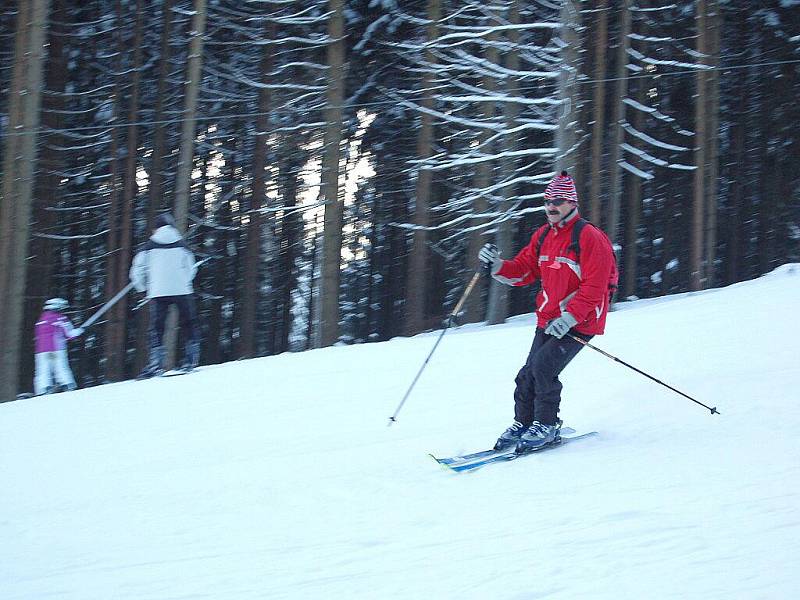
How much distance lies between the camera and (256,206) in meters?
19.2

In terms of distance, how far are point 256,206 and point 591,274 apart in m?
14.2

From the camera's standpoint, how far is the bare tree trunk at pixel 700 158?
1870 cm

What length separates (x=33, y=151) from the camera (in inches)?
541

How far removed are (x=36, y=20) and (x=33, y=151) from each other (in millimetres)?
2019

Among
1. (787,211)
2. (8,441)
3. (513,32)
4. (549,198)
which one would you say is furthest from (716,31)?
(8,441)

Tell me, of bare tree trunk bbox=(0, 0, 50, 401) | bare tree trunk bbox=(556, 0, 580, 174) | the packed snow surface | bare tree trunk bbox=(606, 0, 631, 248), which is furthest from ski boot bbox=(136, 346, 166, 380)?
bare tree trunk bbox=(606, 0, 631, 248)

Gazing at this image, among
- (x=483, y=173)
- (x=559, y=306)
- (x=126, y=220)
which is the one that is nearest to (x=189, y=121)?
(x=126, y=220)

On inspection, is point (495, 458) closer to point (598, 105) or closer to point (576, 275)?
point (576, 275)

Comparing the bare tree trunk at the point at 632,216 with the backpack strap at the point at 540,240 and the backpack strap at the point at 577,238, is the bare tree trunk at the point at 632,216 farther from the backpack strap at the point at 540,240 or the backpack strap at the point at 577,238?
the backpack strap at the point at 577,238

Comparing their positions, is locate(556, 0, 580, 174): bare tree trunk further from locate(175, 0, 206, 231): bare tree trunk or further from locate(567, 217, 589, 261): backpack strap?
locate(567, 217, 589, 261): backpack strap

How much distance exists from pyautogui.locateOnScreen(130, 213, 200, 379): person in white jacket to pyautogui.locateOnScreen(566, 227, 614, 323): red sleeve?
6.06 m

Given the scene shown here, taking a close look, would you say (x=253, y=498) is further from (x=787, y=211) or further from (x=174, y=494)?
(x=787, y=211)

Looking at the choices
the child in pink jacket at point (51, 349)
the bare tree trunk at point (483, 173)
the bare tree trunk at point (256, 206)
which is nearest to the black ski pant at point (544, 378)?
the child in pink jacket at point (51, 349)

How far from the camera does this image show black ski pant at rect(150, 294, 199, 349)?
1065cm
